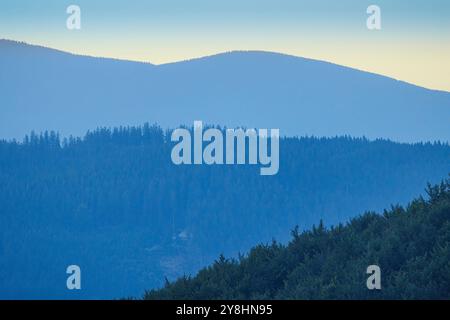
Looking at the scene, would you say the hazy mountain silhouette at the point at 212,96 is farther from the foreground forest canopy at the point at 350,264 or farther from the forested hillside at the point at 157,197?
the foreground forest canopy at the point at 350,264

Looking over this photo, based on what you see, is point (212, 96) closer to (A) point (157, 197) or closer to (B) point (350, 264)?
(A) point (157, 197)

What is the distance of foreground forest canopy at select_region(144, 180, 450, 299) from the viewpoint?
580 inches

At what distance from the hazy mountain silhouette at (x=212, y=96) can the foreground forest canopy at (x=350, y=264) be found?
924 cm

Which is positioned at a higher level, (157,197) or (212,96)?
(212,96)

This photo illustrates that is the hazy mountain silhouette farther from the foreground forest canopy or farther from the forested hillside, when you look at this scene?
the foreground forest canopy

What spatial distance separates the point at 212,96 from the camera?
35.7m

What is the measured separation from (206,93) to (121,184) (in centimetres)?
765

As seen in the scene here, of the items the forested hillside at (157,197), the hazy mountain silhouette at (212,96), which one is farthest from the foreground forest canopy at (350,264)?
the forested hillside at (157,197)

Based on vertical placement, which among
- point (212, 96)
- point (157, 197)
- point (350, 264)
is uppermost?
point (212, 96)

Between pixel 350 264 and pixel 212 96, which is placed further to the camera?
pixel 212 96

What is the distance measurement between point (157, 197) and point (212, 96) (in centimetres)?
721

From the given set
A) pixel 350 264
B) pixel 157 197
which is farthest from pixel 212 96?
pixel 350 264
